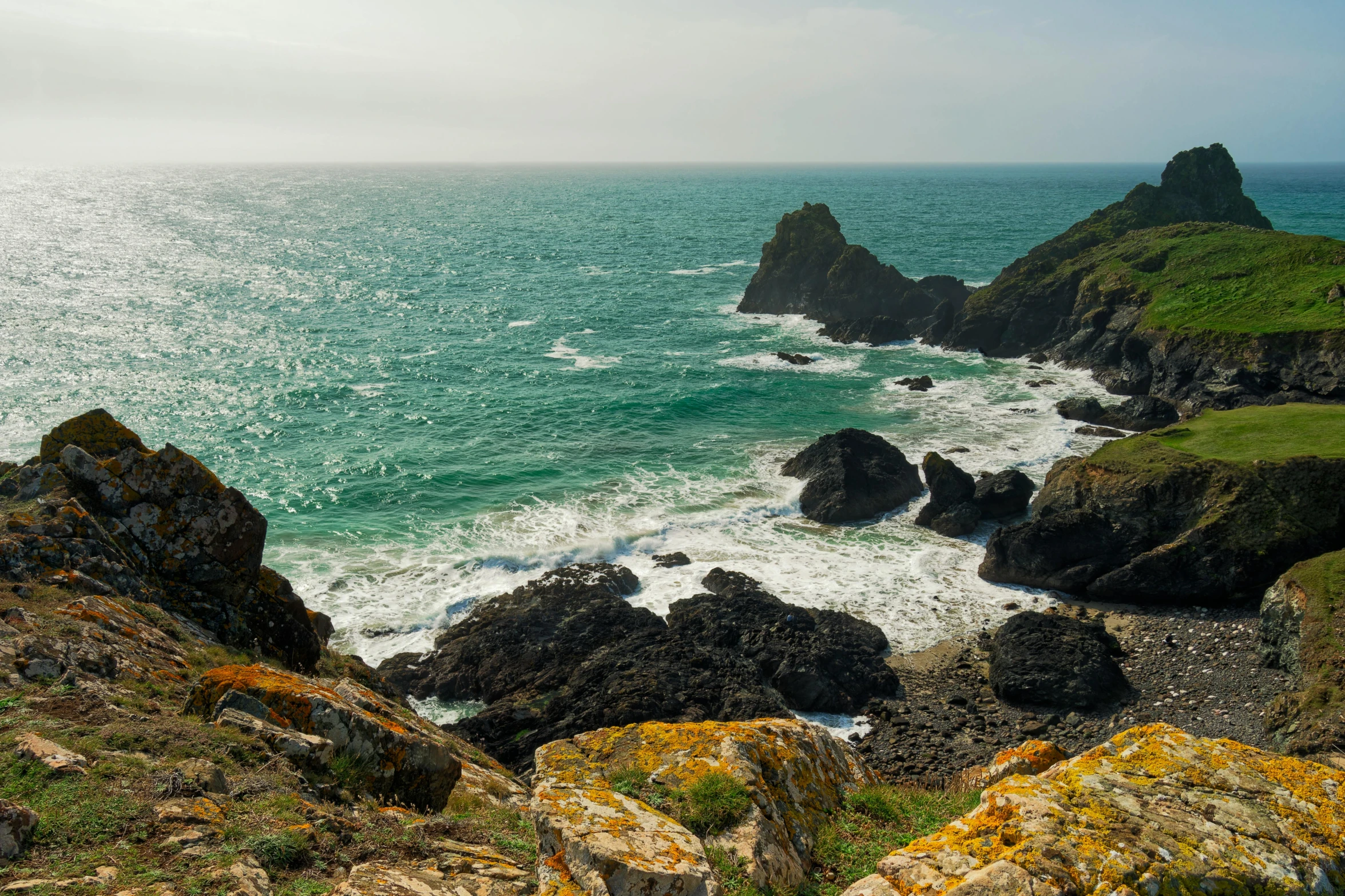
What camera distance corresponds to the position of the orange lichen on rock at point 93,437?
13719 mm

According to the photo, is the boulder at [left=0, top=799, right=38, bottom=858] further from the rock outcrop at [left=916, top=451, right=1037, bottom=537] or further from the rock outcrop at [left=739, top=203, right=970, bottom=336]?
the rock outcrop at [left=739, top=203, right=970, bottom=336]

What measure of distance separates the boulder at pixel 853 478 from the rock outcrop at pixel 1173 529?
6397 mm

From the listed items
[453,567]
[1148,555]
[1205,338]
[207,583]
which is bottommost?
[453,567]

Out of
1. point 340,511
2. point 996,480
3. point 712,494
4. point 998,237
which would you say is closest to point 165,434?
point 340,511

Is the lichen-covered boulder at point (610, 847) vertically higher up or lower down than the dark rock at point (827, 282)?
lower down

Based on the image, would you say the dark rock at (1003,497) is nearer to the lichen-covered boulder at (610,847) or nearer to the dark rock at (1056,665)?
the dark rock at (1056,665)

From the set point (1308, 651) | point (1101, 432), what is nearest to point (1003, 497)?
point (1101, 432)

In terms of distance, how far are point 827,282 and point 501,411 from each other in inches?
1557

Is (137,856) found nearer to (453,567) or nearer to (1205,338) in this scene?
(453,567)

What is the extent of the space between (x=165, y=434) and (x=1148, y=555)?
47846mm

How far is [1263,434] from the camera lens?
28781 mm

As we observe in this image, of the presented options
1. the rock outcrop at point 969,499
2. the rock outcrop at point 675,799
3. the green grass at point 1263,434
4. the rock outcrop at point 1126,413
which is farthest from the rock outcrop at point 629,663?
the rock outcrop at point 1126,413

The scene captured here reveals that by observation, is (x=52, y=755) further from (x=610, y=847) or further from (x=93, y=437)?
(x=93, y=437)

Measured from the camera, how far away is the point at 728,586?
27.3 m
